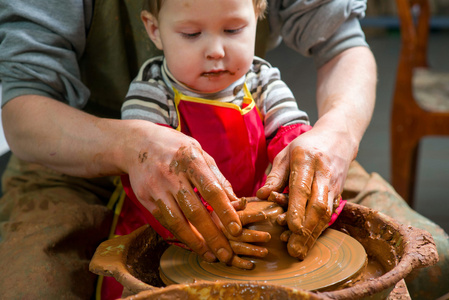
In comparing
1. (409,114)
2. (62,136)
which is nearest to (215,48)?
(62,136)

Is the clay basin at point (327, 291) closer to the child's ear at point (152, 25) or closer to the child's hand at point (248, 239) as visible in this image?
the child's hand at point (248, 239)

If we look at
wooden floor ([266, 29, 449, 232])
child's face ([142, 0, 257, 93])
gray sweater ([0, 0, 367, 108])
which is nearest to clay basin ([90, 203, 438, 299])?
child's face ([142, 0, 257, 93])

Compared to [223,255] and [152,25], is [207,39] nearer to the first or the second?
[152,25]

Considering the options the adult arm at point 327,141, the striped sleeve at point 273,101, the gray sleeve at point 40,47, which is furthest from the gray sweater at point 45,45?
the striped sleeve at point 273,101

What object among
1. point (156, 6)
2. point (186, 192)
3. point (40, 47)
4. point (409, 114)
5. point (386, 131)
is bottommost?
point (386, 131)

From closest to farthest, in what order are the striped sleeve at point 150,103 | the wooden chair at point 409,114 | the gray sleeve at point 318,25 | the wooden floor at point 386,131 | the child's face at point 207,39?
1. the child's face at point 207,39
2. the striped sleeve at point 150,103
3. the gray sleeve at point 318,25
4. the wooden chair at point 409,114
5. the wooden floor at point 386,131

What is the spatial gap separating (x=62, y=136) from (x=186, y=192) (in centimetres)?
44

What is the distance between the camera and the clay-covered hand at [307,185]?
0.97m

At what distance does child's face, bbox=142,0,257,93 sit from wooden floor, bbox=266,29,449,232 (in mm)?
2131

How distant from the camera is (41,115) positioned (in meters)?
1.29

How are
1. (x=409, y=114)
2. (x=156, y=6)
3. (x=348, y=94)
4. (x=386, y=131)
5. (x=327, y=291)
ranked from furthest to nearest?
(x=386, y=131) < (x=409, y=114) < (x=348, y=94) < (x=156, y=6) < (x=327, y=291)

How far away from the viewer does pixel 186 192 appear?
3.17 feet

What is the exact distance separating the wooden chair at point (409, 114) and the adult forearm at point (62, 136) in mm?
1897

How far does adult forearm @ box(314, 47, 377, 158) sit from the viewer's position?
50.6 inches
